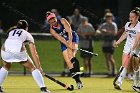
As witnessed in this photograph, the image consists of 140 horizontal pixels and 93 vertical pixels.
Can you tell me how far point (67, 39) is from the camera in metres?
15.0

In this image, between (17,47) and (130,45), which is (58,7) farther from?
(17,47)

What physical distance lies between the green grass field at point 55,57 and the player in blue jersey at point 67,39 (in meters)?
4.96

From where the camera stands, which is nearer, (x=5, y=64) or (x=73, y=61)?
(x=5, y=64)

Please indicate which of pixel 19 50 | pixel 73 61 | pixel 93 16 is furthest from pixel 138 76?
pixel 93 16

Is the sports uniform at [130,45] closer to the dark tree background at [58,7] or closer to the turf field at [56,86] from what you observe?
the turf field at [56,86]

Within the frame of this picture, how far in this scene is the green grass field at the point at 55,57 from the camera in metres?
20.2

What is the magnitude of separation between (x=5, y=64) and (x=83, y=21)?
7199mm

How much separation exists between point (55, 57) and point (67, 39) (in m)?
5.65

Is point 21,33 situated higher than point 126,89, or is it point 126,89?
point 21,33

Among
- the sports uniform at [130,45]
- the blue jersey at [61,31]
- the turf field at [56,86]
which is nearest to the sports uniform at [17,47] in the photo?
the turf field at [56,86]

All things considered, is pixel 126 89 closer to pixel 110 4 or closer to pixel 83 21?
pixel 83 21

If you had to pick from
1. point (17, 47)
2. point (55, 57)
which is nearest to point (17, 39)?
point (17, 47)

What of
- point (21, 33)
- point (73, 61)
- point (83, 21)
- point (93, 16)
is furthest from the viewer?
point (93, 16)

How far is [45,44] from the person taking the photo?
20078 millimetres
